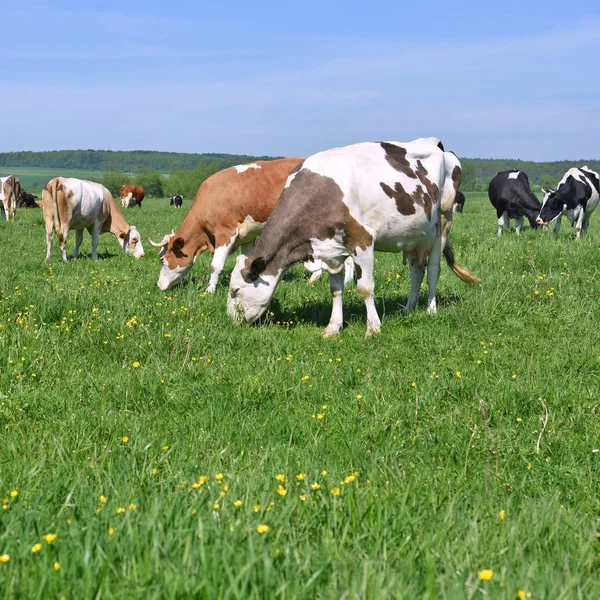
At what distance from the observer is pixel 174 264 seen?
1089cm

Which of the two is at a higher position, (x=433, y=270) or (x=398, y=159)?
(x=398, y=159)

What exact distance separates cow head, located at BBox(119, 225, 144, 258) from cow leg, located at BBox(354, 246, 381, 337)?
8.50 meters

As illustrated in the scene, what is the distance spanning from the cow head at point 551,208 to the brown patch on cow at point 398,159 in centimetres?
1091

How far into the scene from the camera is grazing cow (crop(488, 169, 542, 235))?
19.7 meters

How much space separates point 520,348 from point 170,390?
3731mm

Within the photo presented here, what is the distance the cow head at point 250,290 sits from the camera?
8.10 m

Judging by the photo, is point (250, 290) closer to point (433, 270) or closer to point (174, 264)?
point (433, 270)

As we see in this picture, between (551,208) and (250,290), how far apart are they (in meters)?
12.9

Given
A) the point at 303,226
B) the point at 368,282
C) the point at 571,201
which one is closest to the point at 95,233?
the point at 303,226

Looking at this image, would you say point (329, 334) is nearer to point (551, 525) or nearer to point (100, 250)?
point (551, 525)

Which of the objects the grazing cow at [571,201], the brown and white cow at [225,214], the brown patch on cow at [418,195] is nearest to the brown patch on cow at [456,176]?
the brown patch on cow at [418,195]

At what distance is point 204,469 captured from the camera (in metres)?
3.90

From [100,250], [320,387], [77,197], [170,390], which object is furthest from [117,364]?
[100,250]

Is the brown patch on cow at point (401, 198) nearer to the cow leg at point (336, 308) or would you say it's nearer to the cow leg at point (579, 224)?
the cow leg at point (336, 308)
